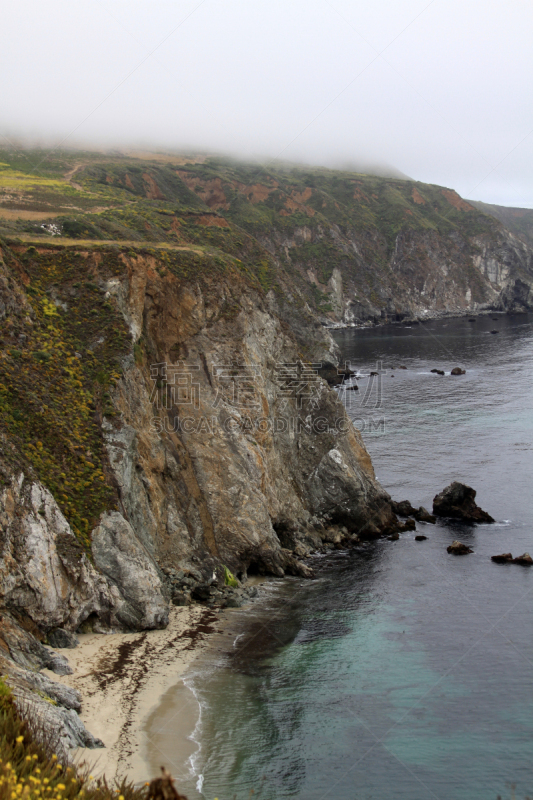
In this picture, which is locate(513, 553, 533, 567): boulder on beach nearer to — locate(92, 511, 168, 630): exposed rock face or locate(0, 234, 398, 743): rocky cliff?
locate(0, 234, 398, 743): rocky cliff

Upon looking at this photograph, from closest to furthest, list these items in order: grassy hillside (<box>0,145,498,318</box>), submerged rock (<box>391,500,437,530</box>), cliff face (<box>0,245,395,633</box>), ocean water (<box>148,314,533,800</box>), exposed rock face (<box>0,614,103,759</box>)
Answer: exposed rock face (<box>0,614,103,759</box>), ocean water (<box>148,314,533,800</box>), cliff face (<box>0,245,395,633</box>), submerged rock (<box>391,500,437,530</box>), grassy hillside (<box>0,145,498,318</box>)

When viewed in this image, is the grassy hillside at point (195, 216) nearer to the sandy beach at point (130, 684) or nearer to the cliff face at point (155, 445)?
the cliff face at point (155, 445)

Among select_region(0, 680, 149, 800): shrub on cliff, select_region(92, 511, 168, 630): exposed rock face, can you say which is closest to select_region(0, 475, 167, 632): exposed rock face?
select_region(92, 511, 168, 630): exposed rock face

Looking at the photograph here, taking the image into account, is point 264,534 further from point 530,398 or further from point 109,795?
point 530,398

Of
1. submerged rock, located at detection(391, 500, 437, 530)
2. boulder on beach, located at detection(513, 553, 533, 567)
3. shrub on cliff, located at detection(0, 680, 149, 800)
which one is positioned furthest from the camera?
submerged rock, located at detection(391, 500, 437, 530)

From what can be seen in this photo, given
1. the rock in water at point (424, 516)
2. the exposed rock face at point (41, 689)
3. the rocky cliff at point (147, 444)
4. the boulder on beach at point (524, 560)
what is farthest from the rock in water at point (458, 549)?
the exposed rock face at point (41, 689)

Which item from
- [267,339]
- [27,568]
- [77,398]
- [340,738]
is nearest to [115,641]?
[27,568]

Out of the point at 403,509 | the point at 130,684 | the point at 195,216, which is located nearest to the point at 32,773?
the point at 130,684
